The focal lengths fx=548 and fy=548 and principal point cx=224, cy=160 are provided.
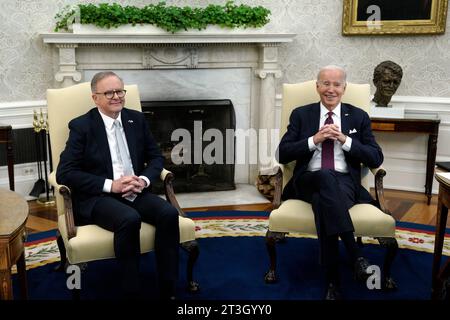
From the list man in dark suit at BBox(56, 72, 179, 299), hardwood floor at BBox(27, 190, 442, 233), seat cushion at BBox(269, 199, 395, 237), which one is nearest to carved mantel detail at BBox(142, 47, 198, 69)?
hardwood floor at BBox(27, 190, 442, 233)

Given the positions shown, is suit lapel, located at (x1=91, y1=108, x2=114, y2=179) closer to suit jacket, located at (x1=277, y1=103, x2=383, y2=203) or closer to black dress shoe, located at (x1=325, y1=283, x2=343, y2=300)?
suit jacket, located at (x1=277, y1=103, x2=383, y2=203)

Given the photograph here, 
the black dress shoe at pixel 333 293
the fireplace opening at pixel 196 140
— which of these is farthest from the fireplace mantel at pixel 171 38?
the black dress shoe at pixel 333 293

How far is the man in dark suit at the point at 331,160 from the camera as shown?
9.84 ft

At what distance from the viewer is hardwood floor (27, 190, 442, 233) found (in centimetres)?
444

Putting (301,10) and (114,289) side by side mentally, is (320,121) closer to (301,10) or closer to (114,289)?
(114,289)

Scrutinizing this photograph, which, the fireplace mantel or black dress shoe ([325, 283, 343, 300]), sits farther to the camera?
the fireplace mantel

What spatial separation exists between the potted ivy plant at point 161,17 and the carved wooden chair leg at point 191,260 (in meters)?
2.44

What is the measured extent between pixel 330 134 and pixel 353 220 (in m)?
0.52

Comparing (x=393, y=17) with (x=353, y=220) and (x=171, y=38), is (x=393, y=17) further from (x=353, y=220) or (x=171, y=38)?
(x=353, y=220)

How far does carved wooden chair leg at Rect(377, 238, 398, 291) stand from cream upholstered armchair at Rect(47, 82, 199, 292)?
108cm

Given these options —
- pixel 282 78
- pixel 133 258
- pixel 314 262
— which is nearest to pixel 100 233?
pixel 133 258

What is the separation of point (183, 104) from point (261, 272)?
229cm

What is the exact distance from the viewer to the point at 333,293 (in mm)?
3027
